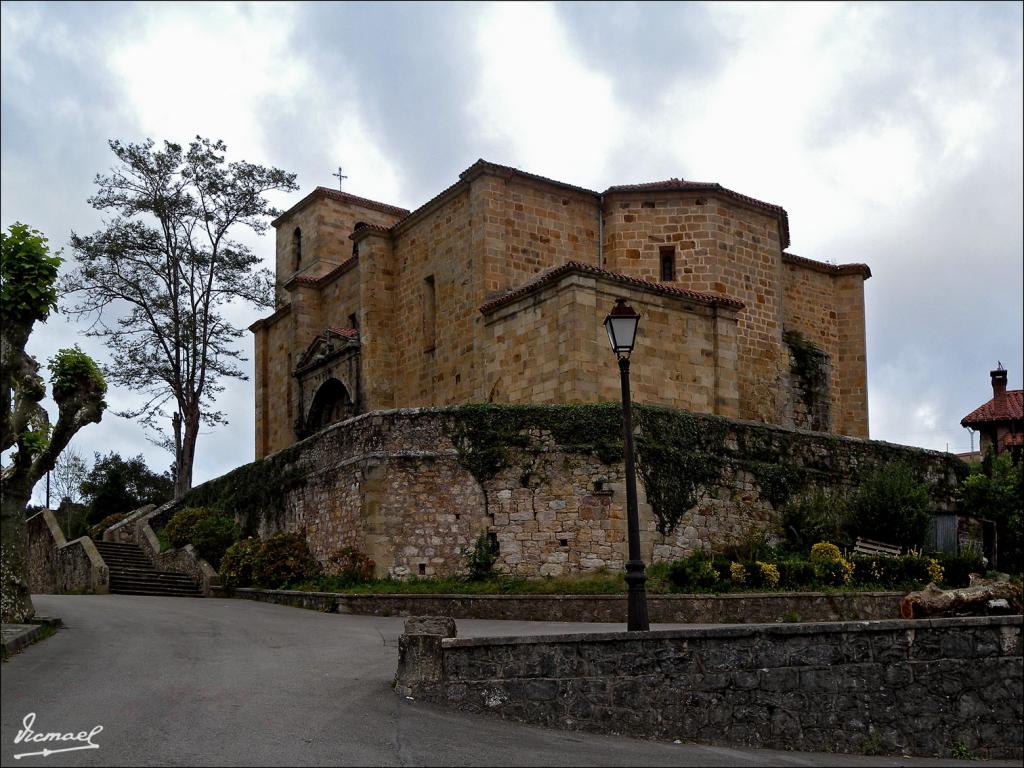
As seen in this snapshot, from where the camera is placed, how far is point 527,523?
22922 millimetres

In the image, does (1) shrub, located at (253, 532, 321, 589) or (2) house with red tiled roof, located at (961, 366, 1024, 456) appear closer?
(1) shrub, located at (253, 532, 321, 589)

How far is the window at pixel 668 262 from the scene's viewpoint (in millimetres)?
30766

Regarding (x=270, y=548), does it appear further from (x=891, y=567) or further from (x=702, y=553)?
(x=891, y=567)

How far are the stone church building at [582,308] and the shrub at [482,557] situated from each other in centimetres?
422

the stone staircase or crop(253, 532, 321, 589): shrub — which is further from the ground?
crop(253, 532, 321, 589): shrub

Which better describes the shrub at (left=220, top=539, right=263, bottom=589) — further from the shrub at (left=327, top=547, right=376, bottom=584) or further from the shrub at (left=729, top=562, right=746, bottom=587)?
the shrub at (left=729, top=562, right=746, bottom=587)

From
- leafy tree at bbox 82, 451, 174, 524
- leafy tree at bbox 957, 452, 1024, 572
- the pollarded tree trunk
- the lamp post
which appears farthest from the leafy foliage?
leafy tree at bbox 82, 451, 174, 524

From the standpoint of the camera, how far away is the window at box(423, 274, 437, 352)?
32.0 meters

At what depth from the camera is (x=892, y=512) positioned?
80.4 feet

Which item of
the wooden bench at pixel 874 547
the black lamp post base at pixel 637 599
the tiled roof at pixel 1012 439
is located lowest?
the wooden bench at pixel 874 547

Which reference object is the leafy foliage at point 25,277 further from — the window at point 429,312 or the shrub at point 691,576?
the window at point 429,312

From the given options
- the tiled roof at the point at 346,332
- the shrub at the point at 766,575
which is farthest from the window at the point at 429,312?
the shrub at the point at 766,575

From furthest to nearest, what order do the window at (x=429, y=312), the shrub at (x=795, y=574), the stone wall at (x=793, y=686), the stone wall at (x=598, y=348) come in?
the window at (x=429, y=312)
the stone wall at (x=598, y=348)
the shrub at (x=795, y=574)
the stone wall at (x=793, y=686)

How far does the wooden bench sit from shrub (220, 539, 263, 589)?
43.7ft
